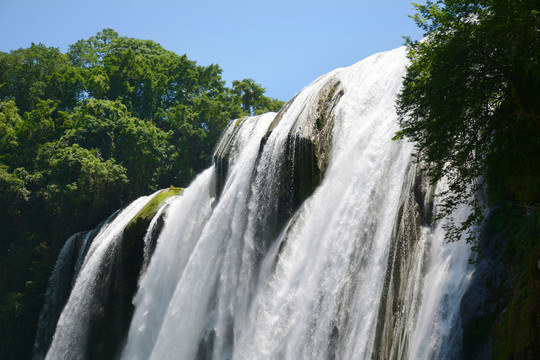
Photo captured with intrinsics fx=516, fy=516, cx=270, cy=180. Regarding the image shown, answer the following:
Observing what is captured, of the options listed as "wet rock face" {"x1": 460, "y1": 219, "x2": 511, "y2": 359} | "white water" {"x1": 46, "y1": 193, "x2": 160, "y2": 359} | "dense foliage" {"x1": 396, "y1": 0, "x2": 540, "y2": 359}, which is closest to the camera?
"dense foliage" {"x1": 396, "y1": 0, "x2": 540, "y2": 359}

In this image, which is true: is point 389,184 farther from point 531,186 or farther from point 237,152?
point 237,152

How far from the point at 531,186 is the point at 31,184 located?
26.8 meters

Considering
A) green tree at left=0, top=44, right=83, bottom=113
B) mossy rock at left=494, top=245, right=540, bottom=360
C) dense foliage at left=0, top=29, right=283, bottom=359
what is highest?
green tree at left=0, top=44, right=83, bottom=113

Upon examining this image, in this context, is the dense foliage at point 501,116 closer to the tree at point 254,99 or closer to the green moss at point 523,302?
the green moss at point 523,302

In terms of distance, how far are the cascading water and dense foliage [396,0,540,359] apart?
96cm

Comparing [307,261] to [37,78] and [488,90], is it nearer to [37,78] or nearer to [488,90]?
[488,90]

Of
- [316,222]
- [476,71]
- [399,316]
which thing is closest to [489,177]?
[476,71]

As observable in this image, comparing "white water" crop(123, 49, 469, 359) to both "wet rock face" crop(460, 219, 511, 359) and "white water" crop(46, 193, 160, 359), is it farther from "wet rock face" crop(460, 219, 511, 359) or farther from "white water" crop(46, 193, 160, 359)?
"white water" crop(46, 193, 160, 359)

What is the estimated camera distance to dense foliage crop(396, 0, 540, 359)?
7.68m

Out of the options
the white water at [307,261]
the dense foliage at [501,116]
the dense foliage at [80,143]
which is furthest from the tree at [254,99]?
the dense foliage at [501,116]

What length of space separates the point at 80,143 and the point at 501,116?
2731cm

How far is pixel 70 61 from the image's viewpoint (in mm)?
44406

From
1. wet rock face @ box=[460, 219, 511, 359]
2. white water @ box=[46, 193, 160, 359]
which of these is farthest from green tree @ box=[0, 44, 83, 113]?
wet rock face @ box=[460, 219, 511, 359]

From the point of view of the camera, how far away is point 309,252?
41.8ft
